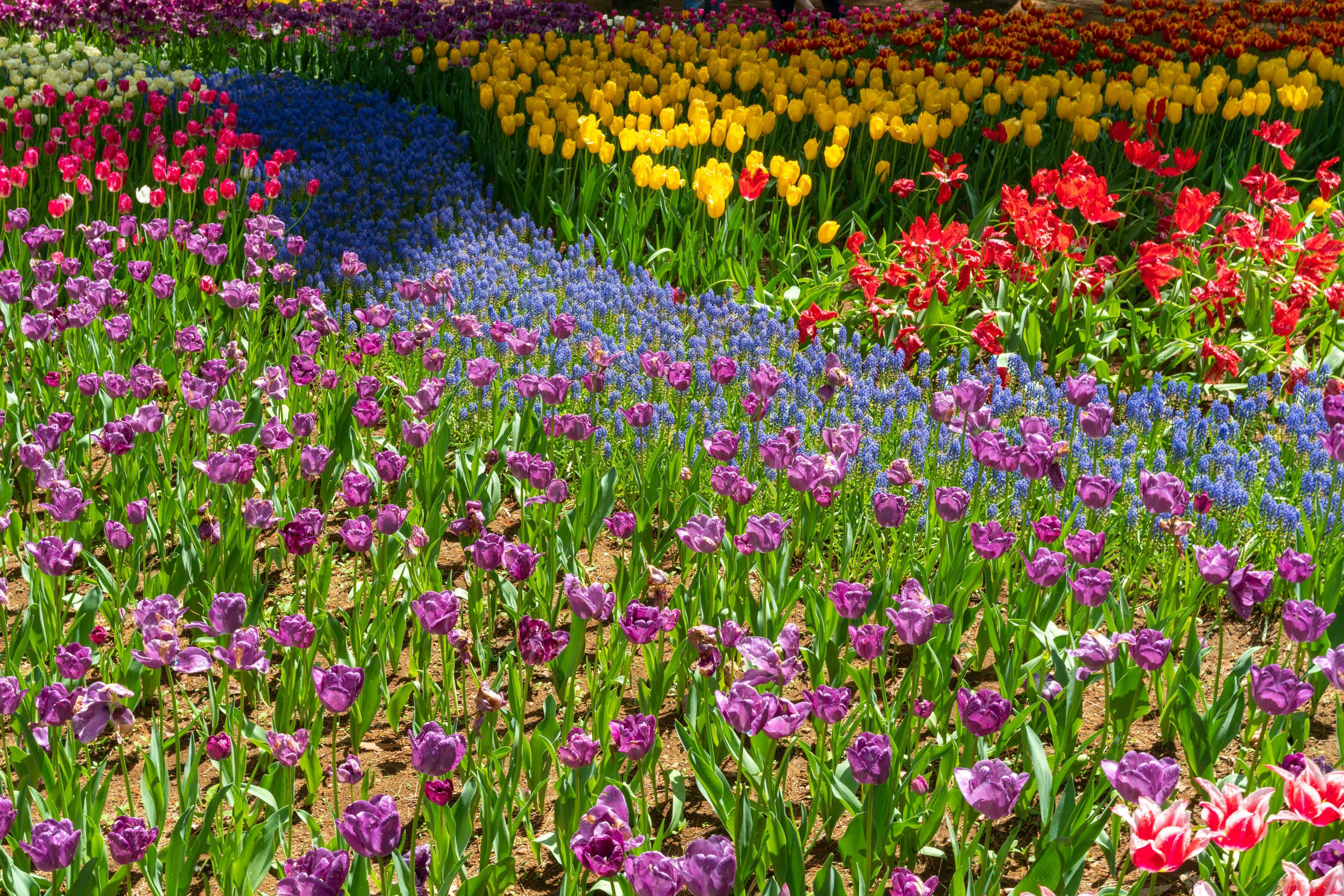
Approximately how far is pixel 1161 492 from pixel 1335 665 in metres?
0.57

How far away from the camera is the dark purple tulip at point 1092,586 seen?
2.30 meters

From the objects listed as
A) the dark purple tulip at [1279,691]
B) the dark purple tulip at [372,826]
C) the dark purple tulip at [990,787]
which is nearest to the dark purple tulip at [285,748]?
the dark purple tulip at [372,826]

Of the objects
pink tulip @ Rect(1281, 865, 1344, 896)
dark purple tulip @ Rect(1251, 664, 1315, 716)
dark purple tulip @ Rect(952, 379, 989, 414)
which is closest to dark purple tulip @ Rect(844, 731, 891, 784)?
pink tulip @ Rect(1281, 865, 1344, 896)

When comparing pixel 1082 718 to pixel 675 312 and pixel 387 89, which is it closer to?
pixel 675 312

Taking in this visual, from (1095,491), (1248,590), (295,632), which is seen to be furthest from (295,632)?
(1248,590)

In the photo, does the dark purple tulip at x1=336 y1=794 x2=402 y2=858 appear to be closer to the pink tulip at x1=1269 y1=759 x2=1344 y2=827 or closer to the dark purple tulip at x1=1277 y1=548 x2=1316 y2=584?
the pink tulip at x1=1269 y1=759 x2=1344 y2=827

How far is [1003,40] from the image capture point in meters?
8.71

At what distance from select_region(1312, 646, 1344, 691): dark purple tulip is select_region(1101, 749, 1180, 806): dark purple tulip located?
0.37 metres

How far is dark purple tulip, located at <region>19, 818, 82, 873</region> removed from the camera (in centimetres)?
162

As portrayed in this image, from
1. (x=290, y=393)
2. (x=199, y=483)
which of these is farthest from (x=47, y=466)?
(x=290, y=393)

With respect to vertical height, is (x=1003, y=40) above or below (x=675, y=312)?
above

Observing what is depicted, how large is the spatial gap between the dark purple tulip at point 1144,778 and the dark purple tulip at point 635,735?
694 millimetres

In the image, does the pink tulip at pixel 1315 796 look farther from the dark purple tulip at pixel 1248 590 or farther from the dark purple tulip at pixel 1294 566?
the dark purple tulip at pixel 1294 566

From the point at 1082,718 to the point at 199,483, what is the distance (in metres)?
2.35
